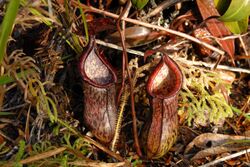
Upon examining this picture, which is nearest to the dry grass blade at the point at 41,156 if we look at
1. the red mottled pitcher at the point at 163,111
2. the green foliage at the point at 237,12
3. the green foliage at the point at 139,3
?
the red mottled pitcher at the point at 163,111

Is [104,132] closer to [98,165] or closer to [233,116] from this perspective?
[98,165]

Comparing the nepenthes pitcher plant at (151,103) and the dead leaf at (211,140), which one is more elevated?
the nepenthes pitcher plant at (151,103)

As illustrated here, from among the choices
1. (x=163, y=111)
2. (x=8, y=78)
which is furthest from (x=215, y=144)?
(x=8, y=78)

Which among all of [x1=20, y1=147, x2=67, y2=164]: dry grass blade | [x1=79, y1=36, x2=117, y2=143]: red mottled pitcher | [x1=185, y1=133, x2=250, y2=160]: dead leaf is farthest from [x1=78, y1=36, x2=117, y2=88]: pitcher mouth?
[x1=185, y1=133, x2=250, y2=160]: dead leaf

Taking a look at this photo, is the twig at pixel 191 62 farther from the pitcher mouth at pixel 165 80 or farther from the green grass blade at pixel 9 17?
the green grass blade at pixel 9 17

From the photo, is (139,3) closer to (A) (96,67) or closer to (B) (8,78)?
(A) (96,67)

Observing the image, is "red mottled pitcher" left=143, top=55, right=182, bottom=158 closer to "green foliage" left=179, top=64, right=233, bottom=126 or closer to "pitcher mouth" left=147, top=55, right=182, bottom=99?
"pitcher mouth" left=147, top=55, right=182, bottom=99
